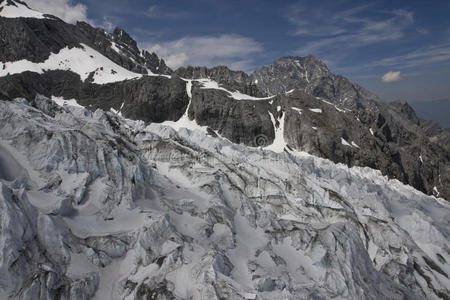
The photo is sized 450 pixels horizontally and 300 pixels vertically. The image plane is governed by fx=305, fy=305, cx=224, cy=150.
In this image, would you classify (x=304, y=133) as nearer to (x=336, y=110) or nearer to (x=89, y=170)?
(x=336, y=110)

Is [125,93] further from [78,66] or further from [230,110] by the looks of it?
[230,110]

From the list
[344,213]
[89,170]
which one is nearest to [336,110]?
[344,213]

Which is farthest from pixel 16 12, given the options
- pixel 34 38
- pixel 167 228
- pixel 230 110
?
pixel 167 228

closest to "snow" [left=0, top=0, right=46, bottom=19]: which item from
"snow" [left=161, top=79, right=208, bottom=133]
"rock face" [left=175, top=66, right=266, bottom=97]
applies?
"rock face" [left=175, top=66, right=266, bottom=97]

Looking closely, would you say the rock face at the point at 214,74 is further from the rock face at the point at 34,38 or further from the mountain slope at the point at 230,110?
the rock face at the point at 34,38

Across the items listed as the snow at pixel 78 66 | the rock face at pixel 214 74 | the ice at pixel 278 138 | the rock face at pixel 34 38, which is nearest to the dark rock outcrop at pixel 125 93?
the snow at pixel 78 66
